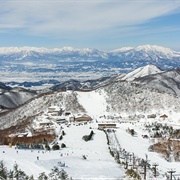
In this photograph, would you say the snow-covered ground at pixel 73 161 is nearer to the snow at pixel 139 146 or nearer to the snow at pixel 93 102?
the snow at pixel 139 146

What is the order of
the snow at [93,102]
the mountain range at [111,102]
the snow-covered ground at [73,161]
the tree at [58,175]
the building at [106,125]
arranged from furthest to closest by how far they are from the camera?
1. the mountain range at [111,102]
2. the snow at [93,102]
3. the building at [106,125]
4. the snow-covered ground at [73,161]
5. the tree at [58,175]

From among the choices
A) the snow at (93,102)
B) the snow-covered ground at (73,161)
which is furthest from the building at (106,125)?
the snow-covered ground at (73,161)

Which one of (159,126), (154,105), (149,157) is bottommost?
(149,157)

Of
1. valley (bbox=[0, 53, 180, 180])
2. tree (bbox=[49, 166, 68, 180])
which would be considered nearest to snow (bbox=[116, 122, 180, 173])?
valley (bbox=[0, 53, 180, 180])

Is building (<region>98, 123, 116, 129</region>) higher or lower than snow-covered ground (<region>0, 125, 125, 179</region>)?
higher

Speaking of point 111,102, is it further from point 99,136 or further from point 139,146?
point 139,146

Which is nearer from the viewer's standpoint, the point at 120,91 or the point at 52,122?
the point at 52,122

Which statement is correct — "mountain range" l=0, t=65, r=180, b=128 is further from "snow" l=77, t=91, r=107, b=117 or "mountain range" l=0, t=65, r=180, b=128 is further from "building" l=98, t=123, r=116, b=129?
"building" l=98, t=123, r=116, b=129

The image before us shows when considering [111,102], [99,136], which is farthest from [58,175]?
[111,102]

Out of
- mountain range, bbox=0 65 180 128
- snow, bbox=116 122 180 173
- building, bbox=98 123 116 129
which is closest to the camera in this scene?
snow, bbox=116 122 180 173

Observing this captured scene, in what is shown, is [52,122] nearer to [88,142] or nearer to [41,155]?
[88,142]

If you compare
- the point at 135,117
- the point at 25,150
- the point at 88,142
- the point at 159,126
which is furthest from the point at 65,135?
the point at 135,117
